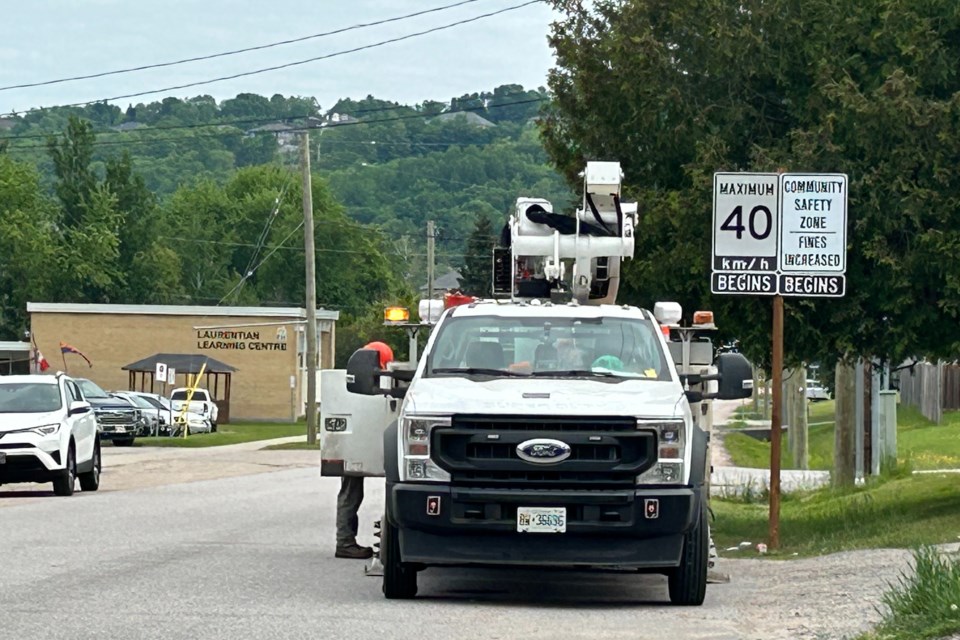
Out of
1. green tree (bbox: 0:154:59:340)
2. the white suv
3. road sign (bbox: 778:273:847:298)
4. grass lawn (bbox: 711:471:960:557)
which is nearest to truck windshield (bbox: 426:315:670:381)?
grass lawn (bbox: 711:471:960:557)

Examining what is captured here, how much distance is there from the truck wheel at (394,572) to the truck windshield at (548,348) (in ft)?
4.12

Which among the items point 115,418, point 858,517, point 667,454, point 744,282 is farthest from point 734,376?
point 115,418

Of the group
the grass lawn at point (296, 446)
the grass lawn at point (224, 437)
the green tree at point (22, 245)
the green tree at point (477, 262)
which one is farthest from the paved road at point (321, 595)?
the green tree at point (22, 245)

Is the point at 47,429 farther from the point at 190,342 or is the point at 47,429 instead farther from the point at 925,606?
the point at 190,342

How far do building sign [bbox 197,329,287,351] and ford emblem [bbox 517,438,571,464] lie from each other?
69.1 meters

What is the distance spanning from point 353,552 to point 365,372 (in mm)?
3431

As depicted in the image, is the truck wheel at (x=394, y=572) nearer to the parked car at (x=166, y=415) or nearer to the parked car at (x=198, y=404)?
the parked car at (x=166, y=415)

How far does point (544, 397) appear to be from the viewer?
11.5m

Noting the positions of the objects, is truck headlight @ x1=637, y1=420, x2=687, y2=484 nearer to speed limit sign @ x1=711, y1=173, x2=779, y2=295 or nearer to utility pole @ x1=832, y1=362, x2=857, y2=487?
speed limit sign @ x1=711, y1=173, x2=779, y2=295

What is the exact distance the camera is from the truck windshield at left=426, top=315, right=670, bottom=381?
12.5m

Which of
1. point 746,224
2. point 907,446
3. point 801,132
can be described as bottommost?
point 907,446

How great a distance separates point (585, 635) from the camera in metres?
10.2

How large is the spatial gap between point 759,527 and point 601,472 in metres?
9.61

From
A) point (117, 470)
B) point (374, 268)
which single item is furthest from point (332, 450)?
point (374, 268)
